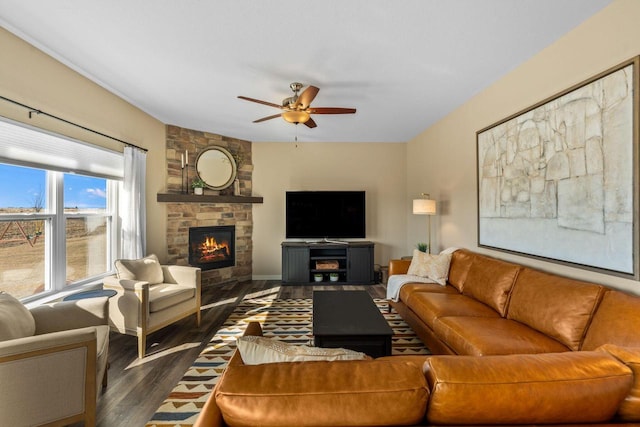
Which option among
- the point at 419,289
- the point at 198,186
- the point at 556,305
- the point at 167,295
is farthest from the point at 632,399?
the point at 198,186

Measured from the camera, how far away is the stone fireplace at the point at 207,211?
4590mm

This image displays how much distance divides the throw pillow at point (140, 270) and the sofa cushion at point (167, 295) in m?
0.11

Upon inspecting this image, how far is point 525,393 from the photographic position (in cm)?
91

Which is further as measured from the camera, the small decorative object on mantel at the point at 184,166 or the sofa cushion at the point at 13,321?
the small decorative object on mantel at the point at 184,166

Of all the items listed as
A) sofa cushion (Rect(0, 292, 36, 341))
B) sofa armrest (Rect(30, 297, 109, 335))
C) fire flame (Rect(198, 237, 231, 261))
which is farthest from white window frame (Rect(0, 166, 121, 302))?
fire flame (Rect(198, 237, 231, 261))

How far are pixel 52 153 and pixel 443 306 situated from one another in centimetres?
395

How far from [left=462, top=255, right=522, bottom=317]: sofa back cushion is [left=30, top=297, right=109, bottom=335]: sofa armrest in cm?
333

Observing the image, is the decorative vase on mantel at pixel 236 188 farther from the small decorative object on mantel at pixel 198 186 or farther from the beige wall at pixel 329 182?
the small decorative object on mantel at pixel 198 186

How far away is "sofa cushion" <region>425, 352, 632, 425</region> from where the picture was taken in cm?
91

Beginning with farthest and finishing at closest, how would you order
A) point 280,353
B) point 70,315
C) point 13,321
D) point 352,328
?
1. point 352,328
2. point 70,315
3. point 13,321
4. point 280,353

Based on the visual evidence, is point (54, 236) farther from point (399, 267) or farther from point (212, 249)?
point (399, 267)

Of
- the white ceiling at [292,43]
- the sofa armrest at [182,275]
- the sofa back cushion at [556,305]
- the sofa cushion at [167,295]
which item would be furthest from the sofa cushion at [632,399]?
the sofa armrest at [182,275]

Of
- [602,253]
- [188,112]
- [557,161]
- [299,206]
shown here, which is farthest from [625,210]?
[188,112]

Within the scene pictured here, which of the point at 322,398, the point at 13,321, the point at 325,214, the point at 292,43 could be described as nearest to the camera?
the point at 322,398
